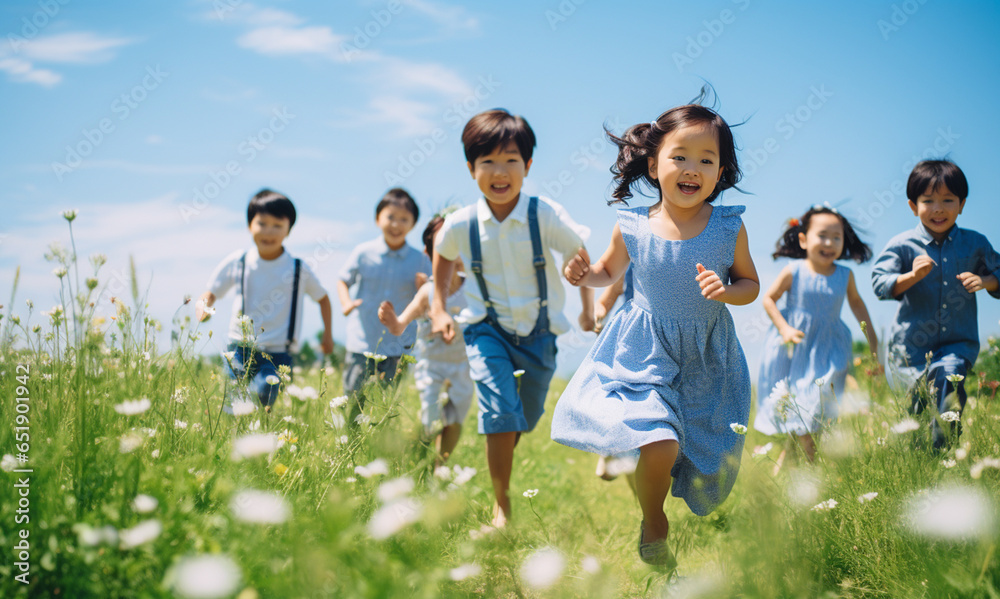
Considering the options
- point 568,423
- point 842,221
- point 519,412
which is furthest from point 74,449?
point 842,221

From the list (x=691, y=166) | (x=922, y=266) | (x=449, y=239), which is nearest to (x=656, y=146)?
(x=691, y=166)

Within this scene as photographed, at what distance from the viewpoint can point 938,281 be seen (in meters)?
4.54

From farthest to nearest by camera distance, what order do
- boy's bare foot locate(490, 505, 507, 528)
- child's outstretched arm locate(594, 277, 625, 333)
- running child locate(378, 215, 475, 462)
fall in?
1. running child locate(378, 215, 475, 462)
2. child's outstretched arm locate(594, 277, 625, 333)
3. boy's bare foot locate(490, 505, 507, 528)

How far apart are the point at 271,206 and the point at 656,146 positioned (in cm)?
329

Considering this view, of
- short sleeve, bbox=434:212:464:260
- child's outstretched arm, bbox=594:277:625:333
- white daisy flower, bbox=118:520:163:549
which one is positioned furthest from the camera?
short sleeve, bbox=434:212:464:260

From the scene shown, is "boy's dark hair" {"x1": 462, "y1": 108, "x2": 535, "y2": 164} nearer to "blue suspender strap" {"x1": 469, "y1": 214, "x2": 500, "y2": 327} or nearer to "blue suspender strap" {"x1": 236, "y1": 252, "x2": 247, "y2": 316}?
"blue suspender strap" {"x1": 469, "y1": 214, "x2": 500, "y2": 327}

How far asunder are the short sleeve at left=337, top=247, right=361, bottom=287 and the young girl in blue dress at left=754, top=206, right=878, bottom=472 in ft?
10.6

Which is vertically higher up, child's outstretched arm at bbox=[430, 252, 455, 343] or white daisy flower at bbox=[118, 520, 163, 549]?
child's outstretched arm at bbox=[430, 252, 455, 343]

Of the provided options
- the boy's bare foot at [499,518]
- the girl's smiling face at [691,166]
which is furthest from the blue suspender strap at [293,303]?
the girl's smiling face at [691,166]

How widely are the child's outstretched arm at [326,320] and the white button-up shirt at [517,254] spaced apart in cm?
210

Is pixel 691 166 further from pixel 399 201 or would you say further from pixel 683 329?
pixel 399 201

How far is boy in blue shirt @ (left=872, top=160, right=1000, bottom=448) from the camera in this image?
4.44m

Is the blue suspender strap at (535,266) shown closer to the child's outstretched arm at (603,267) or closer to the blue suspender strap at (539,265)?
the blue suspender strap at (539,265)

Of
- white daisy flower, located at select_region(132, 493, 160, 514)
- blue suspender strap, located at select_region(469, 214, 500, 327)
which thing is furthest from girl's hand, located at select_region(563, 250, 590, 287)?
white daisy flower, located at select_region(132, 493, 160, 514)
